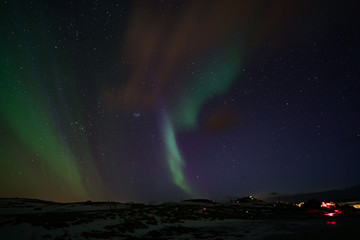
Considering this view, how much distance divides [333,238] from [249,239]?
632 cm

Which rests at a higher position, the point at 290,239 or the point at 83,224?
the point at 83,224

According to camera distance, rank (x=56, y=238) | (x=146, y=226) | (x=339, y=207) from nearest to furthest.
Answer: (x=56, y=238), (x=146, y=226), (x=339, y=207)

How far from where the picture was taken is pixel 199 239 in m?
21.9

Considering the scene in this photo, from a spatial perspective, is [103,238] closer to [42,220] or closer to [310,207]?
[42,220]

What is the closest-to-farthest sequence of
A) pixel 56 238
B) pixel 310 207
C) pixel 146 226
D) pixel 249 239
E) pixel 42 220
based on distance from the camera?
pixel 249 239
pixel 56 238
pixel 42 220
pixel 146 226
pixel 310 207

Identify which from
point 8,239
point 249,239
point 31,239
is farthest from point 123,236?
point 249,239

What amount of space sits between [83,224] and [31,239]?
7368 millimetres

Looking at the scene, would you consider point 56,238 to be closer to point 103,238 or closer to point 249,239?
point 103,238

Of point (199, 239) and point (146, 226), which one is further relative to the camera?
point (146, 226)

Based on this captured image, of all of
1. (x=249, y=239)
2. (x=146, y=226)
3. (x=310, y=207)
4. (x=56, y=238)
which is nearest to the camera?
(x=249, y=239)

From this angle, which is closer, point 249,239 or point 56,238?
point 249,239

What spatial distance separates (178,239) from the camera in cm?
2234

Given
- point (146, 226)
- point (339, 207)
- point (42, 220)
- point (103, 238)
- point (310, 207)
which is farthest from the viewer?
point (310, 207)

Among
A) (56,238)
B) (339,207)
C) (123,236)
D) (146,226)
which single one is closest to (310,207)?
(339,207)
